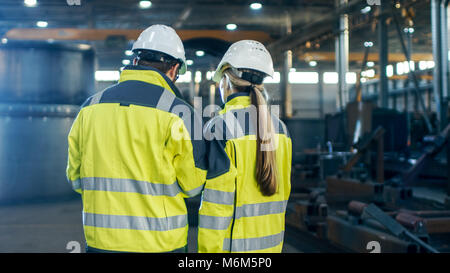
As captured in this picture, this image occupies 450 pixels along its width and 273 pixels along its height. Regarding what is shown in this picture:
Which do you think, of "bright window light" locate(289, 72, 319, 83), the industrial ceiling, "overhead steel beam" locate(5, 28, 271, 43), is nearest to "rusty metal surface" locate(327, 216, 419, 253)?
the industrial ceiling

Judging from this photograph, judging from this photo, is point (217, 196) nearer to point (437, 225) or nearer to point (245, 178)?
point (245, 178)

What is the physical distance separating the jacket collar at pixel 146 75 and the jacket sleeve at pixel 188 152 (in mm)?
185

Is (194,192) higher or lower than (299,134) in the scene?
lower

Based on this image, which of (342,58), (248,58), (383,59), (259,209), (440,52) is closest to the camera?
(259,209)

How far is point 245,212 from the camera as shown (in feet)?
6.01

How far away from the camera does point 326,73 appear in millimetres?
27547

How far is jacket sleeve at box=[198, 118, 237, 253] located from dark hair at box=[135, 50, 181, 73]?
1.41ft

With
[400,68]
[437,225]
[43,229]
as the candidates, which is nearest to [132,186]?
[437,225]

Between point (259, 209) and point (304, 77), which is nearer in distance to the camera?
point (259, 209)

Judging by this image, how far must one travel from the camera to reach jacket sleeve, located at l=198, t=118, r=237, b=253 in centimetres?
173

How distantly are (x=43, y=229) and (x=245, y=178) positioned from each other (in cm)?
450

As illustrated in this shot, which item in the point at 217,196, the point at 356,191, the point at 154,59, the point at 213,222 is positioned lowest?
the point at 356,191

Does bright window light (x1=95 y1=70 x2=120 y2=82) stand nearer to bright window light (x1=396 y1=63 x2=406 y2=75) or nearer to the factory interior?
the factory interior

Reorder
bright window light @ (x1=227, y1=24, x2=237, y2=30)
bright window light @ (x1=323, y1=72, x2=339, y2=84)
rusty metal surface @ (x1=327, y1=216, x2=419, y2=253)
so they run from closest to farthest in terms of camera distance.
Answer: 1. rusty metal surface @ (x1=327, y1=216, x2=419, y2=253)
2. bright window light @ (x1=227, y1=24, x2=237, y2=30)
3. bright window light @ (x1=323, y1=72, x2=339, y2=84)
